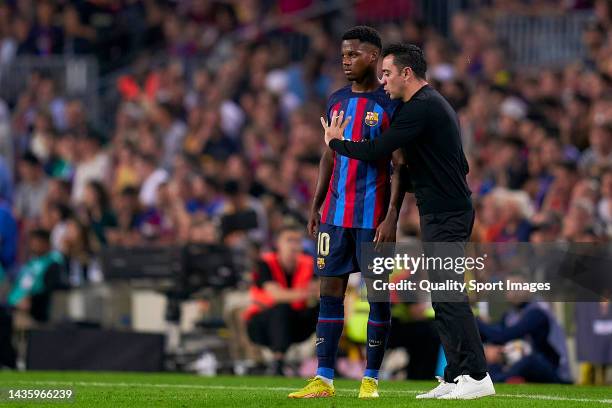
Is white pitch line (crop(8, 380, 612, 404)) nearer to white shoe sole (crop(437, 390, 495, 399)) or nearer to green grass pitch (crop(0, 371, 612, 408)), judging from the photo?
green grass pitch (crop(0, 371, 612, 408))

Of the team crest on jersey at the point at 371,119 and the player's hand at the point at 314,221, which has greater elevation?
the team crest on jersey at the point at 371,119

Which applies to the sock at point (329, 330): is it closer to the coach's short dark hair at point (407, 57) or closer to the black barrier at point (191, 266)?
the coach's short dark hair at point (407, 57)

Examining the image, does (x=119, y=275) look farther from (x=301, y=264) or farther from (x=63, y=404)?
(x=63, y=404)

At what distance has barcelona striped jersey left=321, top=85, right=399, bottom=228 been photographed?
9.61 meters

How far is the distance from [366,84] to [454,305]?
158 centimetres

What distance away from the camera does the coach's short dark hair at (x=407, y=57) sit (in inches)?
373

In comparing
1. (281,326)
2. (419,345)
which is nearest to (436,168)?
(419,345)

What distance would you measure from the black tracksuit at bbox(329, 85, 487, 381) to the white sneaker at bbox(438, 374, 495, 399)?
6 cm

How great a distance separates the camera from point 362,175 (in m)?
9.71

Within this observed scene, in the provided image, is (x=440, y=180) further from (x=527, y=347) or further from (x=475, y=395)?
(x=527, y=347)

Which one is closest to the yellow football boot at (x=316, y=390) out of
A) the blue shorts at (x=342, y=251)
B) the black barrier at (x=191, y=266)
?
the blue shorts at (x=342, y=251)

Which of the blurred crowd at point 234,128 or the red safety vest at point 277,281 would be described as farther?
the blurred crowd at point 234,128

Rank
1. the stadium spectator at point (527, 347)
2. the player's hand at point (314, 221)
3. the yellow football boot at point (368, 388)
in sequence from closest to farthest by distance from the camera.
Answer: the yellow football boot at point (368, 388), the player's hand at point (314, 221), the stadium spectator at point (527, 347)

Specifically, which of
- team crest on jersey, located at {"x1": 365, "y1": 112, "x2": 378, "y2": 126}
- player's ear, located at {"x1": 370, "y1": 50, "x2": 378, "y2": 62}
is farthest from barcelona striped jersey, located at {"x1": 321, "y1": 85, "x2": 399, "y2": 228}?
player's ear, located at {"x1": 370, "y1": 50, "x2": 378, "y2": 62}
